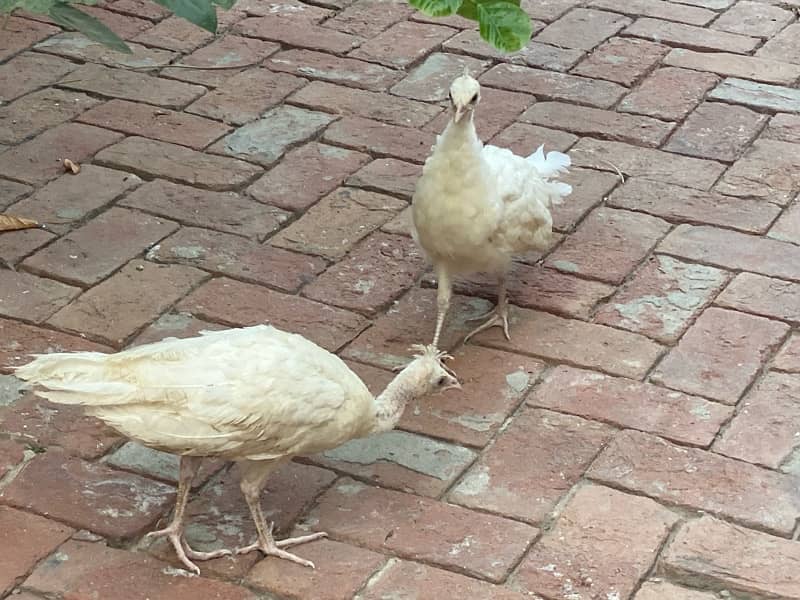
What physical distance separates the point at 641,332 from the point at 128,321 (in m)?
1.53

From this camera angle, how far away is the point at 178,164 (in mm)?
5008

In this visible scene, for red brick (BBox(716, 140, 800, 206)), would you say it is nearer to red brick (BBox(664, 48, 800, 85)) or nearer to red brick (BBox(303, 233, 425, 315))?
red brick (BBox(664, 48, 800, 85))

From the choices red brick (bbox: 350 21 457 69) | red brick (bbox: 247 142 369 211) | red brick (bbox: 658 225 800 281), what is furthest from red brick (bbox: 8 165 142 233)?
red brick (bbox: 658 225 800 281)

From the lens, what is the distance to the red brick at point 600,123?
17.4 ft

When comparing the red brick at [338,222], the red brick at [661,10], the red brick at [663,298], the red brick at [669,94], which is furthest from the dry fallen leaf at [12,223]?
the red brick at [661,10]

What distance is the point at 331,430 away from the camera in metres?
3.22

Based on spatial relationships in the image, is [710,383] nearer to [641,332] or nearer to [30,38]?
[641,332]

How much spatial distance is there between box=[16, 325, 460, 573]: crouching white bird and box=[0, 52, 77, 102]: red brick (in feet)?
8.44

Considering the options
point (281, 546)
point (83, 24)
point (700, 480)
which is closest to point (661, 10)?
point (700, 480)

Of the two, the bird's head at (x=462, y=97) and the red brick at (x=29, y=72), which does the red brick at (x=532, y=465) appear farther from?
the red brick at (x=29, y=72)

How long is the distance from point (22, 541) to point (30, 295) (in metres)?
1.16

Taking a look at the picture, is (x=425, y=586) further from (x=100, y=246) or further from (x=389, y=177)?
(x=389, y=177)

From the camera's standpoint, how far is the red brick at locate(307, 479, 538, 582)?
3271mm

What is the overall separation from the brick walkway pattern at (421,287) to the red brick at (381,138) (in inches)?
0.5
